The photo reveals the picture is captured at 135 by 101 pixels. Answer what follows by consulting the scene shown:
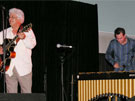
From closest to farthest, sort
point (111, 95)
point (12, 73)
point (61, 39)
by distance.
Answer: point (111, 95), point (12, 73), point (61, 39)

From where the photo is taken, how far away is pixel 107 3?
21.1ft

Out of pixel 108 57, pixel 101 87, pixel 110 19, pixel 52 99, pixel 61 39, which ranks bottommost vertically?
pixel 52 99

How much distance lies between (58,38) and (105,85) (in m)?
1.96

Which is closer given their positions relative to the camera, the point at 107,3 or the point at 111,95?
the point at 111,95

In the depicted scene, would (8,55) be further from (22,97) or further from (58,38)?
(22,97)

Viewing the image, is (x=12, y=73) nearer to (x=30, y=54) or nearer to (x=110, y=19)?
(x=30, y=54)

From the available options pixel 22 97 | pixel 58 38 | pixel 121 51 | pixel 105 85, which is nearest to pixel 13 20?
pixel 58 38

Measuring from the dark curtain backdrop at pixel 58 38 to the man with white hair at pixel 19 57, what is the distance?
102 millimetres

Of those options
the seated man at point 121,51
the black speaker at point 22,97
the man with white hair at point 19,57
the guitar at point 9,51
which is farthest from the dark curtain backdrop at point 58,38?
the black speaker at point 22,97

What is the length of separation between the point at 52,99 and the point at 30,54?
3.15ft

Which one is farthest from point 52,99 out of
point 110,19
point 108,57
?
point 110,19

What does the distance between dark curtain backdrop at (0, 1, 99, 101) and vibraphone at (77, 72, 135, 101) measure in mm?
1218

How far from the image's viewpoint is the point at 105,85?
13.5 feet

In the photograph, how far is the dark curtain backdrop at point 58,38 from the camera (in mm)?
5602
